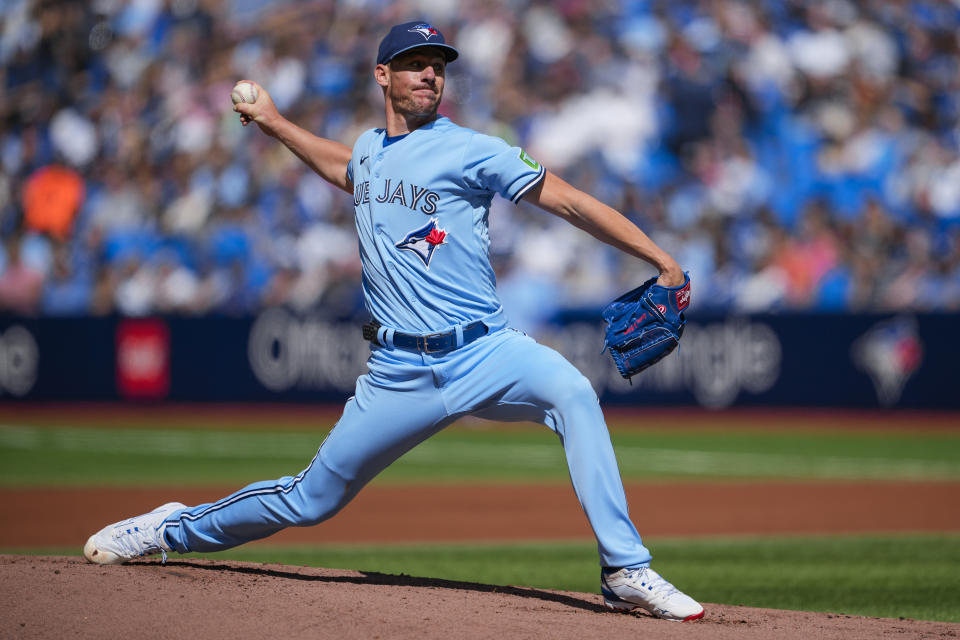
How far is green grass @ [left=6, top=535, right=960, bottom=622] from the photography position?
650 centimetres

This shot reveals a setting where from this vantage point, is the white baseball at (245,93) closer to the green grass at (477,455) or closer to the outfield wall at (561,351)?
the green grass at (477,455)

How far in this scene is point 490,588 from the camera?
18.3 ft

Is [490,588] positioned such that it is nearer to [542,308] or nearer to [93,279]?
[542,308]

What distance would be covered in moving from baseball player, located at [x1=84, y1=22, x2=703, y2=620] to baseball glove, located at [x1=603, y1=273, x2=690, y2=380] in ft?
0.25

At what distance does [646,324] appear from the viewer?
4.85m

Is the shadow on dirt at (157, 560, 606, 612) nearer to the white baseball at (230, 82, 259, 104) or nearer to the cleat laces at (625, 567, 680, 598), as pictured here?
the cleat laces at (625, 567, 680, 598)

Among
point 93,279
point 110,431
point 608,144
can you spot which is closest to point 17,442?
point 110,431

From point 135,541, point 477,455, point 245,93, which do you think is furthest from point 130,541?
point 477,455

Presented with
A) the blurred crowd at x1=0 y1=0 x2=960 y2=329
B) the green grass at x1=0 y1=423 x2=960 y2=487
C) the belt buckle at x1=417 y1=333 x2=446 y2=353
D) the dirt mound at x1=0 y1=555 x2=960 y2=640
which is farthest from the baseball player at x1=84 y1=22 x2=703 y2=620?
the blurred crowd at x1=0 y1=0 x2=960 y2=329

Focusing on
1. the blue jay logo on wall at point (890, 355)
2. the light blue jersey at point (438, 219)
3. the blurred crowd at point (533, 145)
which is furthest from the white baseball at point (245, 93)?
the blue jay logo on wall at point (890, 355)

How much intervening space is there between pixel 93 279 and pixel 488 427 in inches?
244

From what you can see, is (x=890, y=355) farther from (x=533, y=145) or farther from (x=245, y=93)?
(x=245, y=93)

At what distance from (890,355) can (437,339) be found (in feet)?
41.9

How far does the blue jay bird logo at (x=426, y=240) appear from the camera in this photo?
4797mm
